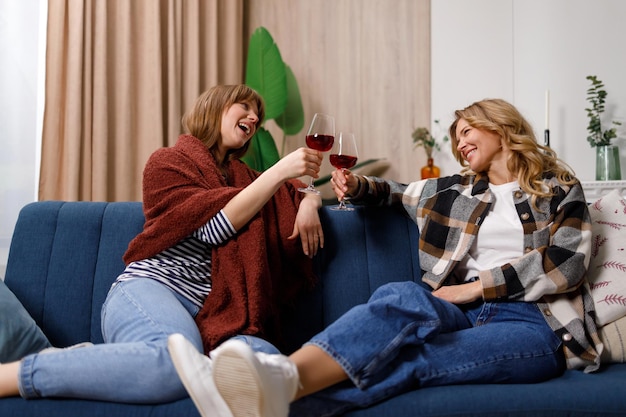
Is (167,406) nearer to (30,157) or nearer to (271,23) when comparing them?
(30,157)

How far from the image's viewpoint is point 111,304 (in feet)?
4.99

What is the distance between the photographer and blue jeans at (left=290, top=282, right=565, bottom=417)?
1284 millimetres

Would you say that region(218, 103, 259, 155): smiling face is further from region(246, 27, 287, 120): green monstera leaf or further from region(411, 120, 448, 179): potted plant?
region(411, 120, 448, 179): potted plant

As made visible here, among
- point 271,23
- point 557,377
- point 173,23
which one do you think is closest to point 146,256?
point 557,377

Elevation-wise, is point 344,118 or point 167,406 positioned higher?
point 344,118

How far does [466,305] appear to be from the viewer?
1686 millimetres

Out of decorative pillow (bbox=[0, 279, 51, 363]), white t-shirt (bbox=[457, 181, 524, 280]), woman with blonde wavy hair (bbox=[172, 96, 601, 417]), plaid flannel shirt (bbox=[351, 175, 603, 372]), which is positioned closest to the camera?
woman with blonde wavy hair (bbox=[172, 96, 601, 417])

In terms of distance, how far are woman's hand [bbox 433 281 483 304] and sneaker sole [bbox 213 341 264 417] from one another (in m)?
0.73

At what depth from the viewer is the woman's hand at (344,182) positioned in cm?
Answer: 176

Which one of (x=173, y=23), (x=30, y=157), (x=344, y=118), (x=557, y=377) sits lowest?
(x=557, y=377)

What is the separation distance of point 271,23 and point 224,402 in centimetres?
331

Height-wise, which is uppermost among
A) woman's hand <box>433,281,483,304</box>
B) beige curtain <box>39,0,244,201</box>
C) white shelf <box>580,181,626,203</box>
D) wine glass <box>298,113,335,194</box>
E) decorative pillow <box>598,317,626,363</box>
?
beige curtain <box>39,0,244,201</box>

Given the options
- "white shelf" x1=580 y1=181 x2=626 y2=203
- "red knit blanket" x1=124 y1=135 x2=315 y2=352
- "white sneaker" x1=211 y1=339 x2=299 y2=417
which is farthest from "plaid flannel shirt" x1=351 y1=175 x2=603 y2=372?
"white shelf" x1=580 y1=181 x2=626 y2=203

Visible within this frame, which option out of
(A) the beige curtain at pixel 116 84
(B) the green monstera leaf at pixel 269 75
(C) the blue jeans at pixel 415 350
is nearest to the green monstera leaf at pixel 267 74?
(B) the green monstera leaf at pixel 269 75
